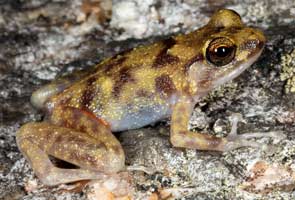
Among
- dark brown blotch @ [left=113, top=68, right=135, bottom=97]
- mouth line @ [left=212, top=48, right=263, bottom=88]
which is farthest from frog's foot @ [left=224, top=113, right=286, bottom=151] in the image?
dark brown blotch @ [left=113, top=68, right=135, bottom=97]

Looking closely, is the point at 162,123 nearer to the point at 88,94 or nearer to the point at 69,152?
the point at 88,94

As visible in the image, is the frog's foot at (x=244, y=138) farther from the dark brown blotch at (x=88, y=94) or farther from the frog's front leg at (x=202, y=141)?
the dark brown blotch at (x=88, y=94)

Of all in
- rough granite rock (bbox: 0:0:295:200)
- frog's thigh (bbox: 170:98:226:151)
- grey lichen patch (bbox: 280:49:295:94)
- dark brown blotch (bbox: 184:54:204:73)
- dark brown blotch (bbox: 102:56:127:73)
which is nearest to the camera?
rough granite rock (bbox: 0:0:295:200)

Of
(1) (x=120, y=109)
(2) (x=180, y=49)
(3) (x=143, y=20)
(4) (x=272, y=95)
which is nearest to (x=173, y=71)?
(2) (x=180, y=49)

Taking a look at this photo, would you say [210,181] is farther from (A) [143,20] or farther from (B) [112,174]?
(A) [143,20]

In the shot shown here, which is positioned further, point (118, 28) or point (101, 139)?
point (118, 28)

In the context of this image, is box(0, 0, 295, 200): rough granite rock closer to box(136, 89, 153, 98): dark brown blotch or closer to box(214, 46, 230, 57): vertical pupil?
box(136, 89, 153, 98): dark brown blotch
